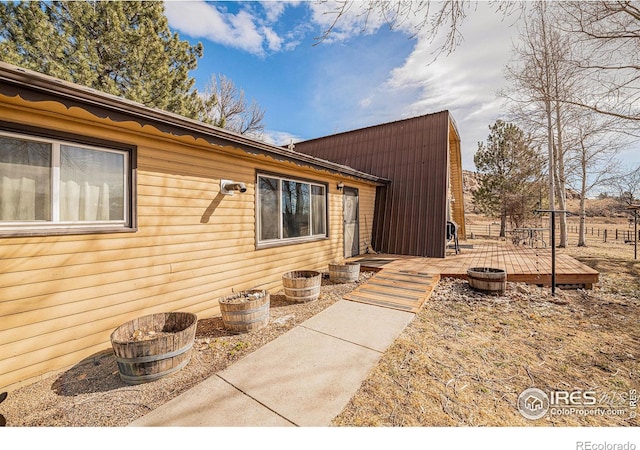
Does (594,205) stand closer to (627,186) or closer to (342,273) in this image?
(627,186)

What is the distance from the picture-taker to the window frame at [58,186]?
2.32 meters

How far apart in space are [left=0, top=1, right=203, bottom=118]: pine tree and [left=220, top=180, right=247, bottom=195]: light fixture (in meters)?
8.30

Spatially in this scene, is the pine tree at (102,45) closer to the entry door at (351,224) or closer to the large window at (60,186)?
the entry door at (351,224)

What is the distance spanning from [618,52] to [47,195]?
45.0 ft

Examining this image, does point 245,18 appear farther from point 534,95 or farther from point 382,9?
point 534,95

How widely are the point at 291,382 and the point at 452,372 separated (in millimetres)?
1636

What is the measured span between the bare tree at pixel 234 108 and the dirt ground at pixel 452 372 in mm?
14490

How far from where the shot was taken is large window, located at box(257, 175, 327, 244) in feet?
15.8

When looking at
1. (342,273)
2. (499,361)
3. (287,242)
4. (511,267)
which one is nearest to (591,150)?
(511,267)

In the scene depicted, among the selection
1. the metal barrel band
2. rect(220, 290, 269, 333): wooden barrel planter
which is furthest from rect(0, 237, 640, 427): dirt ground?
the metal barrel band

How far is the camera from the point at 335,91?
22.6 feet

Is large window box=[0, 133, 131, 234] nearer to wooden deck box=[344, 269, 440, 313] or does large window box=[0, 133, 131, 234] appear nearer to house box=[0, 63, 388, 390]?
house box=[0, 63, 388, 390]

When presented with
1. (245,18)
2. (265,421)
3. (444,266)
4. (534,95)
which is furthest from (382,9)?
(534,95)

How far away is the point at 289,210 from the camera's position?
5391 mm
